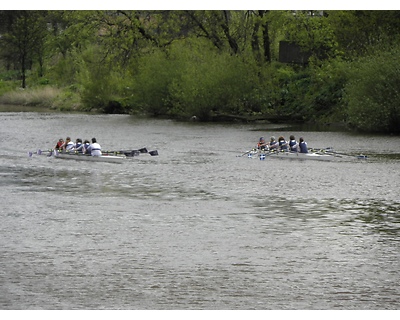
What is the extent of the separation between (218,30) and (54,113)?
50.6 ft

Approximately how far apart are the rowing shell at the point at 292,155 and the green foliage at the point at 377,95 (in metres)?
11.0

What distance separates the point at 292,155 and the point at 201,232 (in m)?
16.2

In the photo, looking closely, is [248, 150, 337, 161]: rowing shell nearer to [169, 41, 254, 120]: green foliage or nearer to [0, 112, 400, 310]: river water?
[0, 112, 400, 310]: river water

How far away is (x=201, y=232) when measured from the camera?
20.8 meters

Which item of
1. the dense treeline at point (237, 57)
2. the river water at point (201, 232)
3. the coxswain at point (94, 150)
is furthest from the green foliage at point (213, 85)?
the coxswain at point (94, 150)

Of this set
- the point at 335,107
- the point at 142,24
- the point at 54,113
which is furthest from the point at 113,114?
the point at 335,107

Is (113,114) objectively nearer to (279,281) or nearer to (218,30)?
(218,30)

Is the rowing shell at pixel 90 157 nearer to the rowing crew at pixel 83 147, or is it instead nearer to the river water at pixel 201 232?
the rowing crew at pixel 83 147

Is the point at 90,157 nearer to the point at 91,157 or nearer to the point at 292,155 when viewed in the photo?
the point at 91,157

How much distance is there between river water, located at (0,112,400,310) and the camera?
15.3 m

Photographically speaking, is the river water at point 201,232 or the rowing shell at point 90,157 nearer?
the river water at point 201,232

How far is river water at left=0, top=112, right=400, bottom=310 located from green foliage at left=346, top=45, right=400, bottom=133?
23.8ft

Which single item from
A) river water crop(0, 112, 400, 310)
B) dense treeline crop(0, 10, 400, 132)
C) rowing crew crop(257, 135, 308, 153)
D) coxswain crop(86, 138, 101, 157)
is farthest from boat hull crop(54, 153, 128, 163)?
dense treeline crop(0, 10, 400, 132)

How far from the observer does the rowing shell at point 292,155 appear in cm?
3569
